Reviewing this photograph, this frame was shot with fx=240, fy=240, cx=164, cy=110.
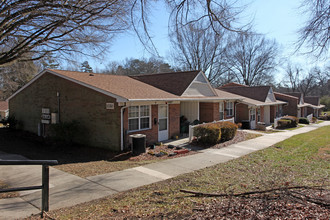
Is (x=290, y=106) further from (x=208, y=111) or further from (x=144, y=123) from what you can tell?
(x=144, y=123)

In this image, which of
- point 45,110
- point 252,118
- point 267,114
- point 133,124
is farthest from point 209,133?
point 267,114

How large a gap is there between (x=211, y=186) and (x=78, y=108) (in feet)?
32.3

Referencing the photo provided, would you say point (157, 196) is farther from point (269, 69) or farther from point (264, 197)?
point (269, 69)

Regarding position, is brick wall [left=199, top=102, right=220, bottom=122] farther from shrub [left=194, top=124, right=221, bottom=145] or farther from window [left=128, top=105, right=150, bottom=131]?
window [left=128, top=105, right=150, bottom=131]

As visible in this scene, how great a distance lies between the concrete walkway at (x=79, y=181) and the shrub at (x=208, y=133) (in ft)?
9.31

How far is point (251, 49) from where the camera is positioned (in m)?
50.2

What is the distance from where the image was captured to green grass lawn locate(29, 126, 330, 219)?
4684 millimetres

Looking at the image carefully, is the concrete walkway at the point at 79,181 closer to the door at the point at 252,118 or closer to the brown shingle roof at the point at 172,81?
the brown shingle roof at the point at 172,81

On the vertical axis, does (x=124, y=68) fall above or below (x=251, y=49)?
below

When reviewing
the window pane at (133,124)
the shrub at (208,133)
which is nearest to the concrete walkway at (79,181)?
the shrub at (208,133)

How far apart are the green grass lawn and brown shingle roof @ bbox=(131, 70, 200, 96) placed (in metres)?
8.07

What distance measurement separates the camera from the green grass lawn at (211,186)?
4684 mm

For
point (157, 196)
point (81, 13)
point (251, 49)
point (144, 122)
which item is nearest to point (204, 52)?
point (251, 49)

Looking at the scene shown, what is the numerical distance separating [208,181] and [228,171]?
5.68 ft
